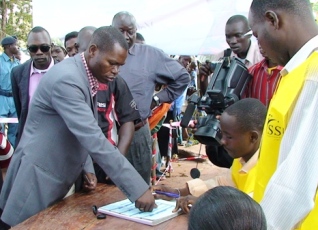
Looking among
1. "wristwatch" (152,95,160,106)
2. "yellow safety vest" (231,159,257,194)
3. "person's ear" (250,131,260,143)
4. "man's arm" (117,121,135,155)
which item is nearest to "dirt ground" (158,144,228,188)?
"wristwatch" (152,95,160,106)

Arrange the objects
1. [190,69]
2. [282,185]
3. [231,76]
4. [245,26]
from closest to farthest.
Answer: [282,185] → [231,76] → [245,26] → [190,69]

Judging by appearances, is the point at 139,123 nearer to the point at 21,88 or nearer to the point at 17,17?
the point at 21,88

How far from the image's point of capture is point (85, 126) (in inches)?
82.9

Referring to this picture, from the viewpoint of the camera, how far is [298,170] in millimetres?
1323

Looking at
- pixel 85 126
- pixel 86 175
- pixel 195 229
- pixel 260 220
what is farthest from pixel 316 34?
pixel 86 175

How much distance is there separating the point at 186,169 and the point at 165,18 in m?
3.89

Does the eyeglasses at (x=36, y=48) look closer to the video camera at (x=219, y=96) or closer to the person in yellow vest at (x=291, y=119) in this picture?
the video camera at (x=219, y=96)

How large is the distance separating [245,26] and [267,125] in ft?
6.26

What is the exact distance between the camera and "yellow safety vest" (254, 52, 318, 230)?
137 centimetres

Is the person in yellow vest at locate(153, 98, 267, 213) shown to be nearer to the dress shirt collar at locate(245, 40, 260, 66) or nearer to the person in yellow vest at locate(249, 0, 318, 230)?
the person in yellow vest at locate(249, 0, 318, 230)

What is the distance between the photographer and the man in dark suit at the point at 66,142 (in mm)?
2119

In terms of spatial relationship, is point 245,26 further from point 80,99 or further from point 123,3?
point 80,99

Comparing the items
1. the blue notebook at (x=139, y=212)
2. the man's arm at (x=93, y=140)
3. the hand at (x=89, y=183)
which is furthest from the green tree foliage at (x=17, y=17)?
the blue notebook at (x=139, y=212)

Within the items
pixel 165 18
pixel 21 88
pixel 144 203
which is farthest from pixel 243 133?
pixel 21 88
